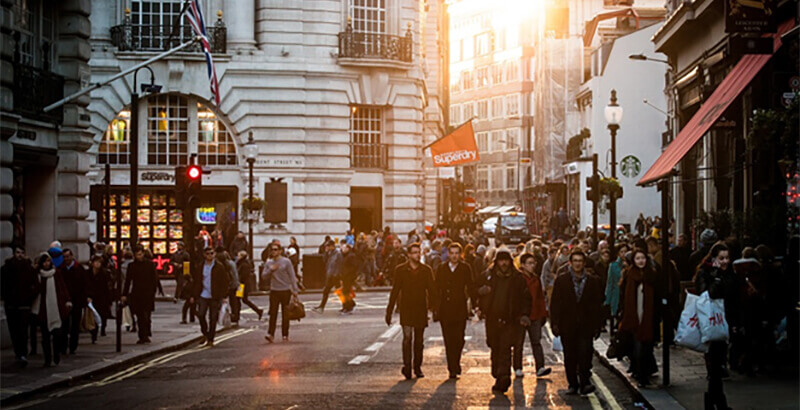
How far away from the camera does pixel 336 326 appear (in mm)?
25578

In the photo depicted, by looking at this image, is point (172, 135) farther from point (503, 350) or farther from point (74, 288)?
point (503, 350)

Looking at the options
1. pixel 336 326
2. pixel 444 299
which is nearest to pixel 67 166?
pixel 336 326

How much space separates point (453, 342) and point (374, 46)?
29.2 meters

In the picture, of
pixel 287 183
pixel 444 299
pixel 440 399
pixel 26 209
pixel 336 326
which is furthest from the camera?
pixel 287 183

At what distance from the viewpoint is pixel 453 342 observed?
16.4 meters

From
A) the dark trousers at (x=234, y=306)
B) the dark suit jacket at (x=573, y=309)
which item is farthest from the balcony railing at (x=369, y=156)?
the dark suit jacket at (x=573, y=309)

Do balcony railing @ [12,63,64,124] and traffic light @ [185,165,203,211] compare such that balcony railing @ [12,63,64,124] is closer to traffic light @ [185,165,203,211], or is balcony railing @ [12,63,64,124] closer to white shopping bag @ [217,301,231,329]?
traffic light @ [185,165,203,211]

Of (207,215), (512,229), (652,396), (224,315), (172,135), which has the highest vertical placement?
(172,135)

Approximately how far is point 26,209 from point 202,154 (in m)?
19.9

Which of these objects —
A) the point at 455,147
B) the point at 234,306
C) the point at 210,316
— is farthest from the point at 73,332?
the point at 455,147

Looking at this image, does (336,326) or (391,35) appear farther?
(391,35)

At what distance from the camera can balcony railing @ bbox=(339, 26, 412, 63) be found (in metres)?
44.0

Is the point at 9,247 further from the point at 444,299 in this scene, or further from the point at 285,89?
the point at 285,89

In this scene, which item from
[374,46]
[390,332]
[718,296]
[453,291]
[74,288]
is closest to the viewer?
[718,296]
